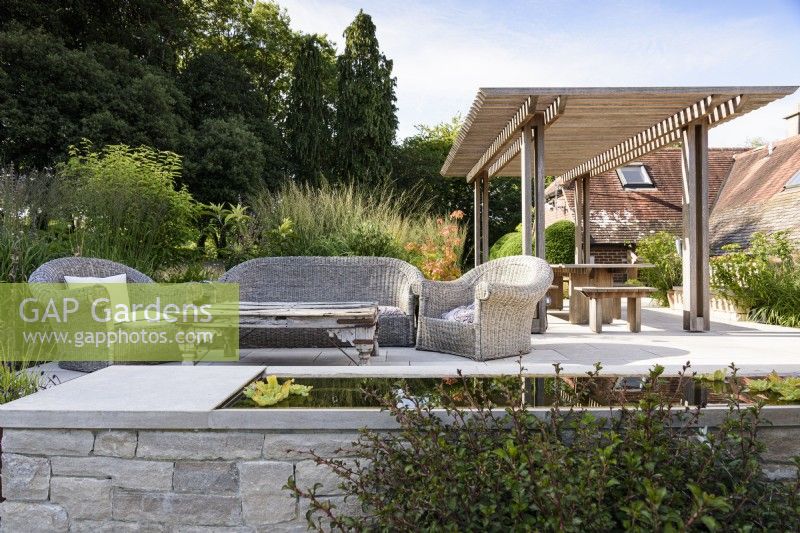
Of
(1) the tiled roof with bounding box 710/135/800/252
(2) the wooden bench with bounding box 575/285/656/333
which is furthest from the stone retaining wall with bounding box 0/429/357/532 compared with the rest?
(1) the tiled roof with bounding box 710/135/800/252

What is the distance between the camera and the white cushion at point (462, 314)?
5104 mm

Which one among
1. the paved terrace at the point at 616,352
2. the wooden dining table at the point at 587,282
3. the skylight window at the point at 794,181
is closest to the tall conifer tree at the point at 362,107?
the skylight window at the point at 794,181

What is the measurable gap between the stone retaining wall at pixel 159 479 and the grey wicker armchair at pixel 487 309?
289 cm

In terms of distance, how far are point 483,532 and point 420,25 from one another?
27.7 ft

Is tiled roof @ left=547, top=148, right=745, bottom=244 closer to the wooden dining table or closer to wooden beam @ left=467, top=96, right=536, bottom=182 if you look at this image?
wooden beam @ left=467, top=96, right=536, bottom=182

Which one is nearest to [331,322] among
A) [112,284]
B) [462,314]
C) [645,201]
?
[462,314]

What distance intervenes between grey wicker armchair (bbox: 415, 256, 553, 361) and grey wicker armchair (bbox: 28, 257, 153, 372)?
7.62 ft

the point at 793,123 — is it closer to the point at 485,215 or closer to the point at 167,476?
the point at 485,215

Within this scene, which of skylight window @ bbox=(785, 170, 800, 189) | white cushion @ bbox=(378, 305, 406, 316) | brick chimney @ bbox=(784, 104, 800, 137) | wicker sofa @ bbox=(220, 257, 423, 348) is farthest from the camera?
brick chimney @ bbox=(784, 104, 800, 137)

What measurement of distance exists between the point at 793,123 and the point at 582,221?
1037cm

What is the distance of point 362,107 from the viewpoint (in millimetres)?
19719

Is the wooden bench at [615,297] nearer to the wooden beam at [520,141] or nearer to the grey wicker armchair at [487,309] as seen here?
the grey wicker armchair at [487,309]

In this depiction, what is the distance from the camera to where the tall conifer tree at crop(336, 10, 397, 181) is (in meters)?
19.7

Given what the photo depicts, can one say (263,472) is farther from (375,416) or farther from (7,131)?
(7,131)
